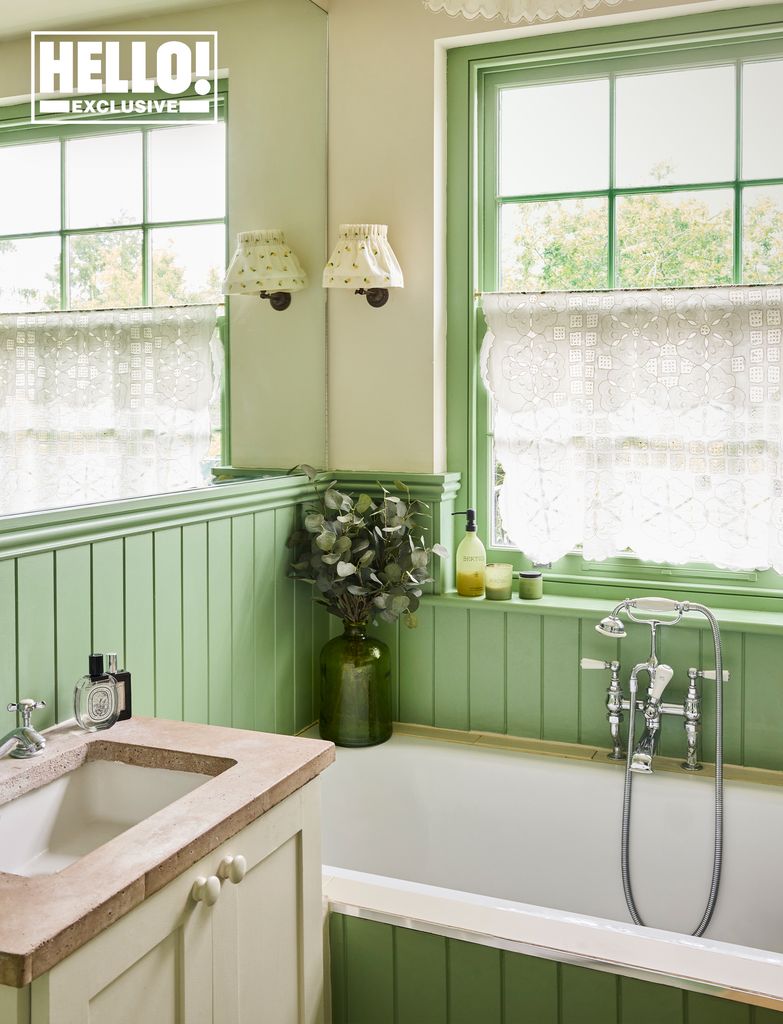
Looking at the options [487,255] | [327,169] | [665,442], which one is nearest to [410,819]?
[665,442]

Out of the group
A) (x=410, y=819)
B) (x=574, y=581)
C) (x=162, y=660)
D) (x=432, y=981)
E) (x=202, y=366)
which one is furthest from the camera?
(x=574, y=581)

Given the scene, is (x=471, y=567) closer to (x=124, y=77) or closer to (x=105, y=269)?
(x=105, y=269)

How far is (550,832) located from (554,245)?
5.09 ft

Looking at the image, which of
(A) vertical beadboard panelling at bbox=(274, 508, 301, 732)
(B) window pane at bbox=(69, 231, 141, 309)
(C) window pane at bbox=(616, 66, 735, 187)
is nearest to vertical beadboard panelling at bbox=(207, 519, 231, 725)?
(A) vertical beadboard panelling at bbox=(274, 508, 301, 732)

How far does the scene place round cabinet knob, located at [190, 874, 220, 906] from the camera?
131 centimetres

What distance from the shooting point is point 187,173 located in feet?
6.70

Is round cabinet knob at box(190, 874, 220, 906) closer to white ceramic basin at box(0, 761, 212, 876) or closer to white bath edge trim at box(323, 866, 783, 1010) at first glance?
white ceramic basin at box(0, 761, 212, 876)

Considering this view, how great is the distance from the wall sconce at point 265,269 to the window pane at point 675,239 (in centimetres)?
87

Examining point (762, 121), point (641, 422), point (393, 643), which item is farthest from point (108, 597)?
point (762, 121)

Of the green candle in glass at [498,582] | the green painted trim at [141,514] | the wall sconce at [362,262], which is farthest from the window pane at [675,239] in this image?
the green painted trim at [141,514]

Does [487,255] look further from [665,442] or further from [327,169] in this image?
[665,442]

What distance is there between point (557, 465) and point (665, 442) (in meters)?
0.29

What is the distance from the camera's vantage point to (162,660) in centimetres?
204

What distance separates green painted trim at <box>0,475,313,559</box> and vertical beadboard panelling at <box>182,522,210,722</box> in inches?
2.3
